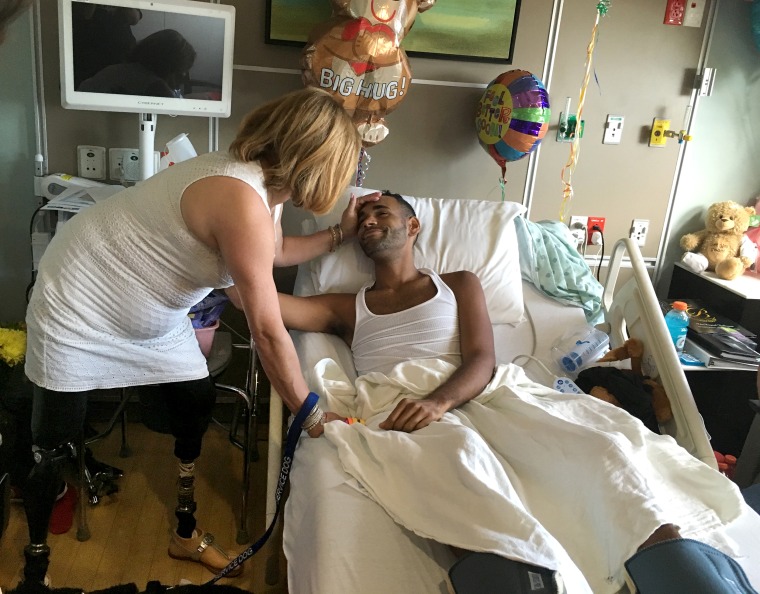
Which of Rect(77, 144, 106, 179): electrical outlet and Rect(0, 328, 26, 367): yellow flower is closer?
Rect(0, 328, 26, 367): yellow flower

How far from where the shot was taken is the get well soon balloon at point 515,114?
2.26 metres

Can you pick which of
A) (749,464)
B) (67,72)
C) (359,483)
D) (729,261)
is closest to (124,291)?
(359,483)

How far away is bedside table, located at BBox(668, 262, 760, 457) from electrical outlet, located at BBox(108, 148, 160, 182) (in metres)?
2.16

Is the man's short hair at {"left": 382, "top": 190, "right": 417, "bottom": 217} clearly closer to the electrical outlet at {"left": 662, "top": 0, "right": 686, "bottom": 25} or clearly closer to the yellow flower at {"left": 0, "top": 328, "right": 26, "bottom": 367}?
the yellow flower at {"left": 0, "top": 328, "right": 26, "bottom": 367}

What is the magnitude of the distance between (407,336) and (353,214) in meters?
0.45

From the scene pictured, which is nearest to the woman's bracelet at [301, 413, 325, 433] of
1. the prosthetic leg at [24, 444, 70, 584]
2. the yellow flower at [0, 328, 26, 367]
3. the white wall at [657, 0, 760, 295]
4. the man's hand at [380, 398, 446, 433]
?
the man's hand at [380, 398, 446, 433]

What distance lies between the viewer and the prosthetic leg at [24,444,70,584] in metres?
1.64

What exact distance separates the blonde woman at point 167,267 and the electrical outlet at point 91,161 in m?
0.85

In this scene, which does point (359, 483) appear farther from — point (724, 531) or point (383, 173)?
point (383, 173)

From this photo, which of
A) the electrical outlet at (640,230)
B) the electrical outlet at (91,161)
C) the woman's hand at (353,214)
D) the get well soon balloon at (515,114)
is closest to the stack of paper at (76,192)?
the electrical outlet at (91,161)

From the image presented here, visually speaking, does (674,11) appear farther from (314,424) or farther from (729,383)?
(314,424)

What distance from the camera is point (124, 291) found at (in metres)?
1.51

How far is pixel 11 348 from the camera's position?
198 cm

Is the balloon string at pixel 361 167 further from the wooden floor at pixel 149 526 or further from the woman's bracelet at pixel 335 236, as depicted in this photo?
the wooden floor at pixel 149 526
